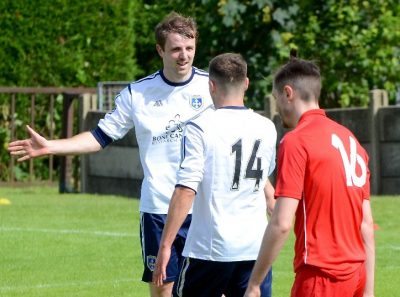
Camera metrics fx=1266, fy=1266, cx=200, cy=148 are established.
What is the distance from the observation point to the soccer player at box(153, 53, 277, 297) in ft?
23.1

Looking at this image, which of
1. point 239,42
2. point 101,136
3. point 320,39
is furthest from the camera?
point 320,39

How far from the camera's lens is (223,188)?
7.08 meters

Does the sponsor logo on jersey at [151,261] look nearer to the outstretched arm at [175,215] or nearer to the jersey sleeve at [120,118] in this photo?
the jersey sleeve at [120,118]

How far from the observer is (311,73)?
6.14 meters

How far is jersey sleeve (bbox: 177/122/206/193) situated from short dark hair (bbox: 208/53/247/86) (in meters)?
0.30

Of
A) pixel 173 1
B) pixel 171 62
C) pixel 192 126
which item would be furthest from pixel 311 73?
pixel 173 1

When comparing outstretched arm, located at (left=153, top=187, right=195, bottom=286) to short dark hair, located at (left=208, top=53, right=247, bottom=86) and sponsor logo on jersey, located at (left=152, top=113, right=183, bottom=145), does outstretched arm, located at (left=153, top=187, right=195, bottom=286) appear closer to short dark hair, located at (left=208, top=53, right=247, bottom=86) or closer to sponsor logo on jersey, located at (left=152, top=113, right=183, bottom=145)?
short dark hair, located at (left=208, top=53, right=247, bottom=86)

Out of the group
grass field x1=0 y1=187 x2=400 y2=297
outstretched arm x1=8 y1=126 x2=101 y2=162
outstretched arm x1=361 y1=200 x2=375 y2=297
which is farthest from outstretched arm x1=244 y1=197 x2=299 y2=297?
grass field x1=0 y1=187 x2=400 y2=297

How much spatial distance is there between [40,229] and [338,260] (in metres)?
9.73

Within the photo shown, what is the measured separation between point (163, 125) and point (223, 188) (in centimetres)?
183

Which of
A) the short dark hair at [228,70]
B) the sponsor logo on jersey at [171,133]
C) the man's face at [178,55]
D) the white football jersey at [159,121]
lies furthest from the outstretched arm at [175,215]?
the man's face at [178,55]

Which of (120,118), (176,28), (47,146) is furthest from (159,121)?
(47,146)

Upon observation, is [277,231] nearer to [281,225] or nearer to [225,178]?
[281,225]

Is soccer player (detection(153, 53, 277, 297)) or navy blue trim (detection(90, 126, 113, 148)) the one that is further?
navy blue trim (detection(90, 126, 113, 148))
